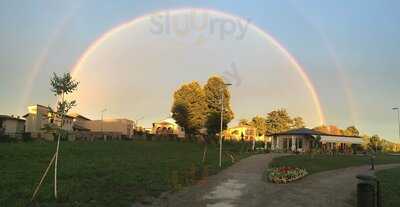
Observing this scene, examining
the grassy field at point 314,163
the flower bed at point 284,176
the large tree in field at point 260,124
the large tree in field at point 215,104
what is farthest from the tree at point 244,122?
the flower bed at point 284,176

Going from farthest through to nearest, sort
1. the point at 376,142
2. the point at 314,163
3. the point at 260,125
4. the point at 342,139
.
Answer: the point at 260,125 → the point at 376,142 → the point at 342,139 → the point at 314,163

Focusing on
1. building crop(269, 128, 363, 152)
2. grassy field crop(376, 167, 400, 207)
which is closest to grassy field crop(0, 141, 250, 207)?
grassy field crop(376, 167, 400, 207)

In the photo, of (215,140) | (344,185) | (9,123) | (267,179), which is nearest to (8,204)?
(267,179)

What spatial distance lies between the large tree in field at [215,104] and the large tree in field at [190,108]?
101 centimetres

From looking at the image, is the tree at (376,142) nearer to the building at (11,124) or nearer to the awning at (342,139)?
the awning at (342,139)

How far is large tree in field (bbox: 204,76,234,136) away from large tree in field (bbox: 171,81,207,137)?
101cm

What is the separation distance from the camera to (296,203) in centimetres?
1797

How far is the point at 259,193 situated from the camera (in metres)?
20.3

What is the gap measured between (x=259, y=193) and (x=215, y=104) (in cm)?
6013

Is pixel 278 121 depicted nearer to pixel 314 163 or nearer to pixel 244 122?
pixel 244 122

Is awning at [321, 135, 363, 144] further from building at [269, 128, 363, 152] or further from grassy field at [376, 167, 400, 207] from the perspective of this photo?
grassy field at [376, 167, 400, 207]

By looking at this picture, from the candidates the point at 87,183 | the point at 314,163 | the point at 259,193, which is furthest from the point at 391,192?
the point at 314,163

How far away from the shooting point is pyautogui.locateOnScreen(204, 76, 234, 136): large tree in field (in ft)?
259

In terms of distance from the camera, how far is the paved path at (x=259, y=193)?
17.6m
